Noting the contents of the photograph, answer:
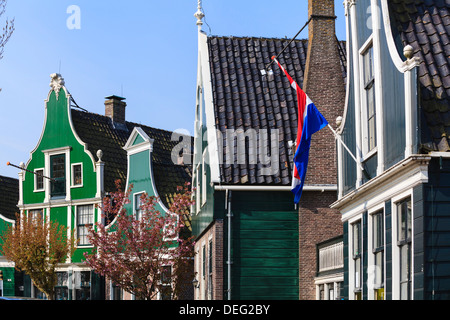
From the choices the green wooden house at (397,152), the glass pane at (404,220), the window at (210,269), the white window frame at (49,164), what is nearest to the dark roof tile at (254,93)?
the window at (210,269)

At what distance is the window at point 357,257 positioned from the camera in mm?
17633

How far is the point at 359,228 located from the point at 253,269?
26.7 feet

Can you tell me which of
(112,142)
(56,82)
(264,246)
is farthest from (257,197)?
(56,82)

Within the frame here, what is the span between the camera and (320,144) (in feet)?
85.4

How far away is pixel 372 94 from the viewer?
55.4 feet

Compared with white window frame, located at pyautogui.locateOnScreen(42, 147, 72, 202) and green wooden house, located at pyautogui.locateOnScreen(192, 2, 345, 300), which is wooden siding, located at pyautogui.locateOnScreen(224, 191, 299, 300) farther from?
white window frame, located at pyautogui.locateOnScreen(42, 147, 72, 202)

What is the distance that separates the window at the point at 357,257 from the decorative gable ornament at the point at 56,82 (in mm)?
29957

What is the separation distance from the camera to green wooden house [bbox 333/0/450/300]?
13594mm

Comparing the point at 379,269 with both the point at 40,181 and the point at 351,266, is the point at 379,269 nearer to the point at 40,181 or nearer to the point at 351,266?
the point at 351,266

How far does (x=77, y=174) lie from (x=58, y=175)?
1460 mm

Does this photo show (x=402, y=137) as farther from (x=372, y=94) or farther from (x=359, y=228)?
(x=359, y=228)

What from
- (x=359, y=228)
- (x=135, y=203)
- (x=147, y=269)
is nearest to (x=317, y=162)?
(x=359, y=228)

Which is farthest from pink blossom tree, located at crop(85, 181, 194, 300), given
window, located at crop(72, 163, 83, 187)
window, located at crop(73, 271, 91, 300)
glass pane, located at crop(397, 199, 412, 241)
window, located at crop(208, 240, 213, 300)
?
glass pane, located at crop(397, 199, 412, 241)

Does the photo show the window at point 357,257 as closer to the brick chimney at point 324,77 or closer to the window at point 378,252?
the window at point 378,252
